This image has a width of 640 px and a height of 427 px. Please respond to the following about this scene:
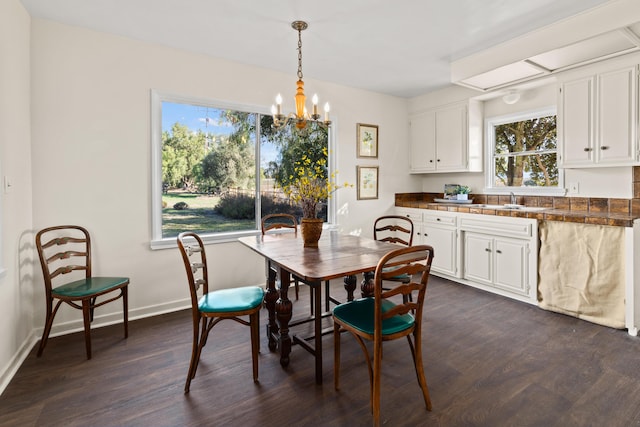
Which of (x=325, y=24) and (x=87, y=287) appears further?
(x=325, y=24)

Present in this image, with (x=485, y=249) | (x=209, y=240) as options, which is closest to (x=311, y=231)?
(x=209, y=240)

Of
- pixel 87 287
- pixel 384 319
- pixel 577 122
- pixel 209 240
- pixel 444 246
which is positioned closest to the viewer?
pixel 384 319

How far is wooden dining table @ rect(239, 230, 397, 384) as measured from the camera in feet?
6.25

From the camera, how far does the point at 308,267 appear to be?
1.94 meters

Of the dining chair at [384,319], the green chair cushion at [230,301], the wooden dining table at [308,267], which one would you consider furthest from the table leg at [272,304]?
the dining chair at [384,319]

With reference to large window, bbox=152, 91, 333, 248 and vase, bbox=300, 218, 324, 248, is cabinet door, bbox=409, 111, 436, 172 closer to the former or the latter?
large window, bbox=152, 91, 333, 248

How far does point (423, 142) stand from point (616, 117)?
2.21 metres

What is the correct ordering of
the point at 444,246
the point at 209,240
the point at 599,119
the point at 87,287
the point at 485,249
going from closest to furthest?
1. the point at 87,287
2. the point at 599,119
3. the point at 209,240
4. the point at 485,249
5. the point at 444,246

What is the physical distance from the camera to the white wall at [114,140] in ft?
8.77

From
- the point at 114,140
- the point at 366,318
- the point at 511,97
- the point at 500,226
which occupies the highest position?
the point at 511,97

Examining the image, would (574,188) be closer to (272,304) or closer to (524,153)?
(524,153)

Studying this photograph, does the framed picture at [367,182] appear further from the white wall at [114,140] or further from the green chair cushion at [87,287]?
the green chair cushion at [87,287]

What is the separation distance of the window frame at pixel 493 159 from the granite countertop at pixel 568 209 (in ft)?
0.23

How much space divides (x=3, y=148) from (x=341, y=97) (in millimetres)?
3395
